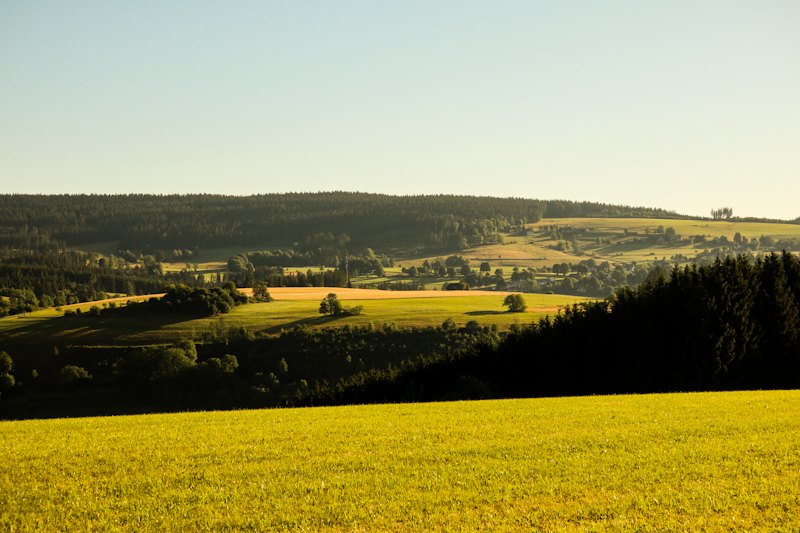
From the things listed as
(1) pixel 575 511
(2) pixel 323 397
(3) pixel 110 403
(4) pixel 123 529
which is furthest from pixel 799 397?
(3) pixel 110 403

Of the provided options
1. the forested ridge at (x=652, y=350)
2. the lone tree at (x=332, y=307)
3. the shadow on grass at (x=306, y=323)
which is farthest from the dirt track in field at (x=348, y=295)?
the forested ridge at (x=652, y=350)

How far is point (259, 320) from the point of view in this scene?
147 m

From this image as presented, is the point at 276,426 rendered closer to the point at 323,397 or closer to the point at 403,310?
the point at 323,397

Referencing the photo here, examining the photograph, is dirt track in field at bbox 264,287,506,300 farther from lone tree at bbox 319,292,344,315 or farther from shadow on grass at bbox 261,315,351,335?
shadow on grass at bbox 261,315,351,335

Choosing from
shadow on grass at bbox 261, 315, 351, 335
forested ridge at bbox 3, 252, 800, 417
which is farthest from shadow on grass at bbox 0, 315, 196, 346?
forested ridge at bbox 3, 252, 800, 417

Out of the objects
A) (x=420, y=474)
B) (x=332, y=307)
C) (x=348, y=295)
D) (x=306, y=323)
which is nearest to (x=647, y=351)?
(x=420, y=474)

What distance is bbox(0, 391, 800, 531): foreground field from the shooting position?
41.9 ft

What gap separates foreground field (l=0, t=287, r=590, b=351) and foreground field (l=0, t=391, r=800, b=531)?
119 m

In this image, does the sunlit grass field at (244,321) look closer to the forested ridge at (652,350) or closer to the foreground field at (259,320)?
the foreground field at (259,320)

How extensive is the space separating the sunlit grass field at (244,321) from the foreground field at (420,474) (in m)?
118

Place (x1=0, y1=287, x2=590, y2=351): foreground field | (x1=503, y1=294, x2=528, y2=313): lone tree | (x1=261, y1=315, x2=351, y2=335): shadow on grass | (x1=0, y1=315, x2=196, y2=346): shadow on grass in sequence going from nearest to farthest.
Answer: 1. (x1=0, y1=315, x2=196, y2=346): shadow on grass
2. (x1=0, y1=287, x2=590, y2=351): foreground field
3. (x1=261, y1=315, x2=351, y2=335): shadow on grass
4. (x1=503, y1=294, x2=528, y2=313): lone tree

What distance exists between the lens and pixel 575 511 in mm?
12906

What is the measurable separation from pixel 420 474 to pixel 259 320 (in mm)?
135905

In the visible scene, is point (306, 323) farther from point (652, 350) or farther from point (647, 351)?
point (652, 350)
